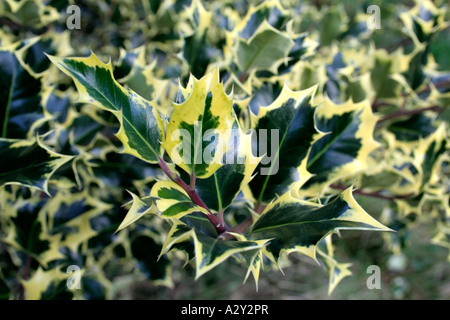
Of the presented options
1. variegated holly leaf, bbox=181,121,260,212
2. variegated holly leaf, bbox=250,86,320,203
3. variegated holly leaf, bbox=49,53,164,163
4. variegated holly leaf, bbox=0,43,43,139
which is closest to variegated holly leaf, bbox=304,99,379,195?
variegated holly leaf, bbox=250,86,320,203

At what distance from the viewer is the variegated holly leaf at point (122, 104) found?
46 centimetres

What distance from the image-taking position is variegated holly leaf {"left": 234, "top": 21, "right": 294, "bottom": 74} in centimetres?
74

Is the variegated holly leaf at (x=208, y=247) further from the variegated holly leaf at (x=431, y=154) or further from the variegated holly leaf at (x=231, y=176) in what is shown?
the variegated holly leaf at (x=431, y=154)

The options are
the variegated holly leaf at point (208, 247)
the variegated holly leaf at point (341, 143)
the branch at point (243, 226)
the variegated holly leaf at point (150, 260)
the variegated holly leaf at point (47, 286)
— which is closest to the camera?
the variegated holly leaf at point (208, 247)

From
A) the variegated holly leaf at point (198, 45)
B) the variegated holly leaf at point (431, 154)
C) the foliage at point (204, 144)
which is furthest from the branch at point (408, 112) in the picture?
the variegated holly leaf at point (198, 45)

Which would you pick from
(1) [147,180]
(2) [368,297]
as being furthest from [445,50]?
(1) [147,180]

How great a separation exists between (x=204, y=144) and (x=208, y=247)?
12 cm

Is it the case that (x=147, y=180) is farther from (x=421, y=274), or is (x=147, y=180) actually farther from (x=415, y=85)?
(x=421, y=274)

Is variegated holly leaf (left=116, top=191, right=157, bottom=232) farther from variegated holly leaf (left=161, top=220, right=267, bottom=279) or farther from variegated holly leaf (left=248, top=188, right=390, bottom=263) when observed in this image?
variegated holly leaf (left=248, top=188, right=390, bottom=263)

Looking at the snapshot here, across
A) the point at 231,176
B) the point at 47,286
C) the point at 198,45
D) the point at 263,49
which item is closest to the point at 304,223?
the point at 231,176

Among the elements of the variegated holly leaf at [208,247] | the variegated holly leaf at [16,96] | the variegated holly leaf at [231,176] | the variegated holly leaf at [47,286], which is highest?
the variegated holly leaf at [16,96]

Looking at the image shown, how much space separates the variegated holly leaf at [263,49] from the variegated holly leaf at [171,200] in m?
0.38

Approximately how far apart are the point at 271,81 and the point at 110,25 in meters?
0.92

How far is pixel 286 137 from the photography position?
2.07 ft
